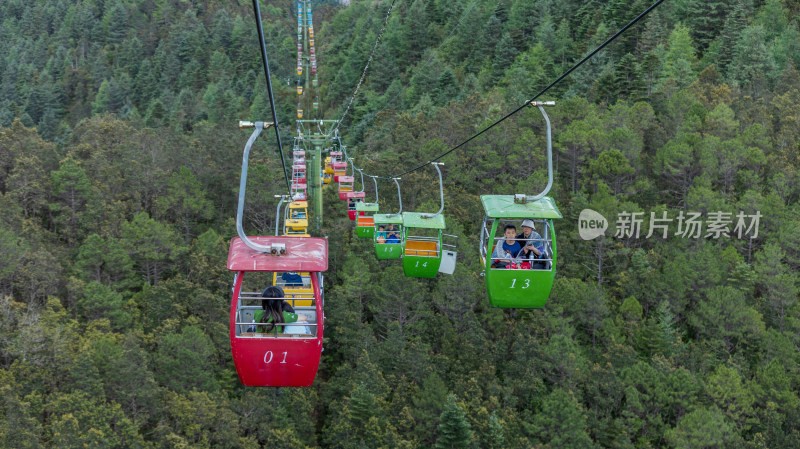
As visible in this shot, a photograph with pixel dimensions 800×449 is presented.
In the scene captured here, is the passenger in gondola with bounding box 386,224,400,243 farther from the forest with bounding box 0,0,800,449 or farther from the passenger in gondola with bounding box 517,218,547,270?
the forest with bounding box 0,0,800,449

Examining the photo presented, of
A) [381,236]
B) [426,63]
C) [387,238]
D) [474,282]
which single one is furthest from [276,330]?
[426,63]

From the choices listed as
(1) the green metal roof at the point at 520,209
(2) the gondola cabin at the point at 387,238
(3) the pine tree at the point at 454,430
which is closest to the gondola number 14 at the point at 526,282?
(1) the green metal roof at the point at 520,209

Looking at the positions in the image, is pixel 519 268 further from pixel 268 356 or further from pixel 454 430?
pixel 454 430

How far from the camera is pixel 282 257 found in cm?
961

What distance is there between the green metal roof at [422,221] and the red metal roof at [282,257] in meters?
10.3

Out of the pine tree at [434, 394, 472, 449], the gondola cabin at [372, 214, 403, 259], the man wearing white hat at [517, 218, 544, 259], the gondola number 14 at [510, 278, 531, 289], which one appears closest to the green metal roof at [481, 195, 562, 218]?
the man wearing white hat at [517, 218, 544, 259]

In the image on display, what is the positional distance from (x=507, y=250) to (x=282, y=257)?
4.32 meters

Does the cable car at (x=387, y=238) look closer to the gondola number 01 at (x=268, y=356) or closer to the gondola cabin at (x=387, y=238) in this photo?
the gondola cabin at (x=387, y=238)

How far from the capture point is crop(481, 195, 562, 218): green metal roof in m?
11.4

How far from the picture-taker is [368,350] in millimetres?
44562

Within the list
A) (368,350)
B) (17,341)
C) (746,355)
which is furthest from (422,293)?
(17,341)

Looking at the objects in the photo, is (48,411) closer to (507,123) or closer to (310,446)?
(310,446)

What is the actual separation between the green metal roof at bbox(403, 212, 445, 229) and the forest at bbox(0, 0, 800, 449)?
19879 mm

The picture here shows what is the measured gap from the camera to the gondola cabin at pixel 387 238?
78.8 feet
